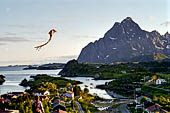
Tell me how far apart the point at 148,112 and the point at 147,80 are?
31.9m

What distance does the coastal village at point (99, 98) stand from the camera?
2788 centimetres

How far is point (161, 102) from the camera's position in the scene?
31.1 metres

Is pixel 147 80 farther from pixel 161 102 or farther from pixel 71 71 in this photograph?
pixel 71 71

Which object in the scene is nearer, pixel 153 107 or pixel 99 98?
pixel 153 107

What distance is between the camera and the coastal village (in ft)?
91.5

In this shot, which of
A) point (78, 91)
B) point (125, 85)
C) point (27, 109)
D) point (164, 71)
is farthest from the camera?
point (164, 71)

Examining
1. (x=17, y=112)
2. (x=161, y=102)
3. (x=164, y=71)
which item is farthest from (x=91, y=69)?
(x=17, y=112)

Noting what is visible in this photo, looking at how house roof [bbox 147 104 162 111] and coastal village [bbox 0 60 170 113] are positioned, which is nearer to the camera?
coastal village [bbox 0 60 170 113]

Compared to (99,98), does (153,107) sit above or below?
above

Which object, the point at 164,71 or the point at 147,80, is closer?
the point at 147,80

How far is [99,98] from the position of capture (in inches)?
1703

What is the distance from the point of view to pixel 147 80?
5978cm

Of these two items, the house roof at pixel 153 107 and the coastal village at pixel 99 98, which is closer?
the coastal village at pixel 99 98

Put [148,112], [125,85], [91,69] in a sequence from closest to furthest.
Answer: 1. [148,112]
2. [125,85]
3. [91,69]
